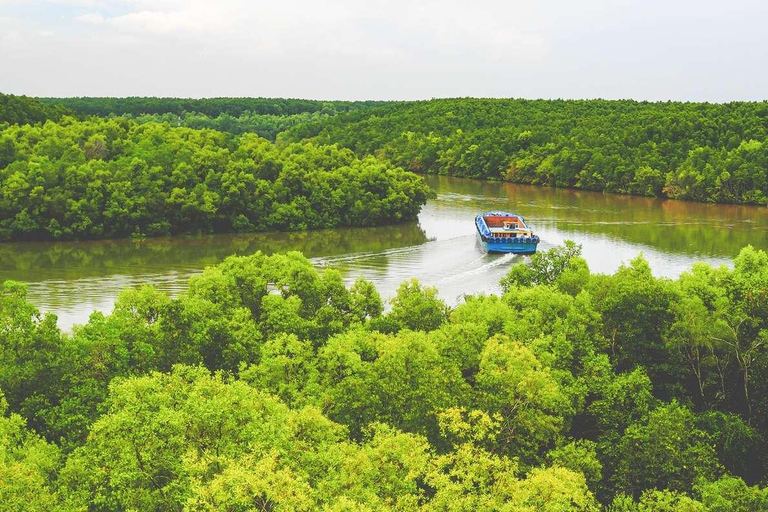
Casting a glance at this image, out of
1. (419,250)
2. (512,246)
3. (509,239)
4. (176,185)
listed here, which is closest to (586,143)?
(509,239)

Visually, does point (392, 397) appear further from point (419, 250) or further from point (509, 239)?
point (419, 250)

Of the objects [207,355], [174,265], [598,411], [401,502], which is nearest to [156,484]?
[401,502]

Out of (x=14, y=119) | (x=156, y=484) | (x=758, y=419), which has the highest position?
(x=14, y=119)

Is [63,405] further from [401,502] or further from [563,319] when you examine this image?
[563,319]

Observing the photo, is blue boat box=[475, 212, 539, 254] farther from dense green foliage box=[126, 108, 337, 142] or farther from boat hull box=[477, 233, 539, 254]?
dense green foliage box=[126, 108, 337, 142]

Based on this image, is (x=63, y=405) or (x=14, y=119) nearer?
(x=63, y=405)

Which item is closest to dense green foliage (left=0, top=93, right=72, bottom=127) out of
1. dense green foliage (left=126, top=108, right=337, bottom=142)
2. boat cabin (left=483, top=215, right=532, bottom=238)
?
boat cabin (left=483, top=215, right=532, bottom=238)
